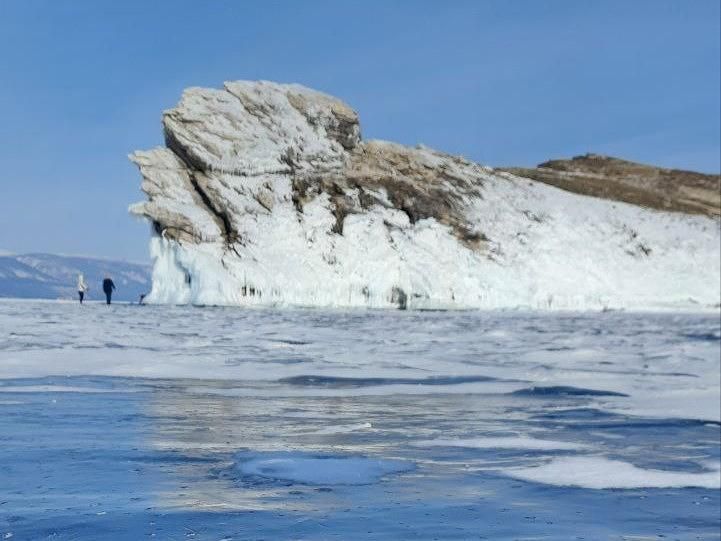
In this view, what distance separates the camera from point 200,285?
113ft

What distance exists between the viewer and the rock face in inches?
1412

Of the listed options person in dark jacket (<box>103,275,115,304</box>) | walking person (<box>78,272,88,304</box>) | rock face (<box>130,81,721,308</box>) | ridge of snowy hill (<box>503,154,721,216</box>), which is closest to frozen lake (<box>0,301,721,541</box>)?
walking person (<box>78,272,88,304</box>)

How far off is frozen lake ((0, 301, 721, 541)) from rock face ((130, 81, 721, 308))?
77.1ft

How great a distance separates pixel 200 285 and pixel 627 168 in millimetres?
51005

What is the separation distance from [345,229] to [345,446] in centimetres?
3347

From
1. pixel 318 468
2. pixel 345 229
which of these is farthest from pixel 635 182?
pixel 318 468

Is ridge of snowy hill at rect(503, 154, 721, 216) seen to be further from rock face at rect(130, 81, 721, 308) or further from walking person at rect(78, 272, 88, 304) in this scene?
walking person at rect(78, 272, 88, 304)

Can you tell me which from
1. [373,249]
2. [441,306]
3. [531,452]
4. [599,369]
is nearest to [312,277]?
[373,249]

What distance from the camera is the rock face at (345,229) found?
35.9 meters

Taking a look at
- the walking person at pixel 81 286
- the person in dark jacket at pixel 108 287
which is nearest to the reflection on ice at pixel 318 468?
the walking person at pixel 81 286

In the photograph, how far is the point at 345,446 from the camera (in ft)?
18.0

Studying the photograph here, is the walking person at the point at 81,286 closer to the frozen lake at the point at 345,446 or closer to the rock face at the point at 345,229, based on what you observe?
the rock face at the point at 345,229

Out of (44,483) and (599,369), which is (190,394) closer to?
(44,483)

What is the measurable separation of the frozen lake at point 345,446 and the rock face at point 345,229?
77.1ft
